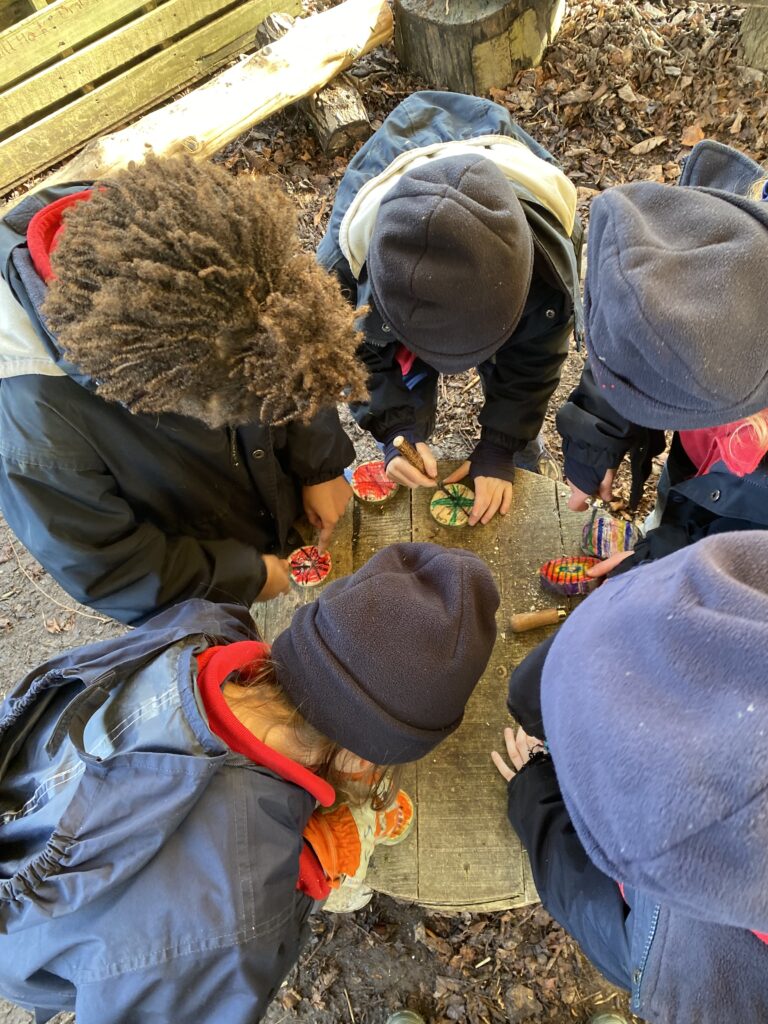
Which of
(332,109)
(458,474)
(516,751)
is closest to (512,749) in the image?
(516,751)

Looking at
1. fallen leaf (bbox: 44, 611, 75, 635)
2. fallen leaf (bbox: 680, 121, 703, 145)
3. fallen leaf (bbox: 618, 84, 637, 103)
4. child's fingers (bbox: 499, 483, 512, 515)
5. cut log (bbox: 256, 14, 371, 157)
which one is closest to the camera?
child's fingers (bbox: 499, 483, 512, 515)

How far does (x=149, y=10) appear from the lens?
13.6 ft

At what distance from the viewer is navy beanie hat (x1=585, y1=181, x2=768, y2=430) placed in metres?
1.29

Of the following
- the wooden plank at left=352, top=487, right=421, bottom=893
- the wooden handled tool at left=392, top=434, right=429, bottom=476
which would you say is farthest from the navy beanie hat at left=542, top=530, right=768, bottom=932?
the wooden handled tool at left=392, top=434, right=429, bottom=476

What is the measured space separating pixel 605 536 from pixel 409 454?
691 mm

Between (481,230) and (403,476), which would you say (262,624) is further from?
(481,230)

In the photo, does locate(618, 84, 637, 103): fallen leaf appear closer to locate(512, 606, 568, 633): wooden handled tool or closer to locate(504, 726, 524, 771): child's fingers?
locate(512, 606, 568, 633): wooden handled tool

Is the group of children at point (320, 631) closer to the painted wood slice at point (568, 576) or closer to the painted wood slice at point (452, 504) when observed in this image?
the painted wood slice at point (568, 576)

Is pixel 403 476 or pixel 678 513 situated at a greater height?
pixel 403 476

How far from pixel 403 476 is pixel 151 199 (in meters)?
1.16

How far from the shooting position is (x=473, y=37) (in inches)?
152

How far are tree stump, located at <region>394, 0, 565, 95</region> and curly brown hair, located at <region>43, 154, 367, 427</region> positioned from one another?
131 inches

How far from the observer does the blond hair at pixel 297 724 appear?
4.85ft

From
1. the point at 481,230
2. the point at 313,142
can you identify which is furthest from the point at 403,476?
the point at 313,142
